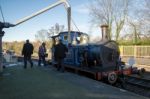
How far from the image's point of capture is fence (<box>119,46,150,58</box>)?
37.0 m

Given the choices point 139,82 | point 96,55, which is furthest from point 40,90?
point 139,82

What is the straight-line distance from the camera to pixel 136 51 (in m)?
38.8

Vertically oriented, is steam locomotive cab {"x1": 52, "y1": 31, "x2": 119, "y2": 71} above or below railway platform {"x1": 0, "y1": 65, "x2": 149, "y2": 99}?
above

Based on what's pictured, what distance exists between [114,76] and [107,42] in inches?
80.4

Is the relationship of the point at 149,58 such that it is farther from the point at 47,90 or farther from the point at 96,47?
the point at 47,90

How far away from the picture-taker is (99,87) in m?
13.0

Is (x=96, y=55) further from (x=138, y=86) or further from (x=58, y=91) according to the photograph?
(x=58, y=91)

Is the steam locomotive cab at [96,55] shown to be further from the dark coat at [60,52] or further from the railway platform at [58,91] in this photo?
the railway platform at [58,91]

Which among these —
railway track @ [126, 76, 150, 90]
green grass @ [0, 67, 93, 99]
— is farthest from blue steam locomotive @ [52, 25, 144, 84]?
green grass @ [0, 67, 93, 99]

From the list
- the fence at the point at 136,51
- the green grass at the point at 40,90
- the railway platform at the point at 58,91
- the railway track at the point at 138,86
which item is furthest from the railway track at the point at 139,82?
the fence at the point at 136,51

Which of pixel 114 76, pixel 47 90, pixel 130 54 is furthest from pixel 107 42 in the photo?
pixel 130 54

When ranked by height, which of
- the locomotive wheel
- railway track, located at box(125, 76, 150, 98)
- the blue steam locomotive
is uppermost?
the blue steam locomotive

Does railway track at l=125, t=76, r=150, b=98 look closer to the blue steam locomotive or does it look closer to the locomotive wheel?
the blue steam locomotive

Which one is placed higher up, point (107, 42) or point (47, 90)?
point (107, 42)
